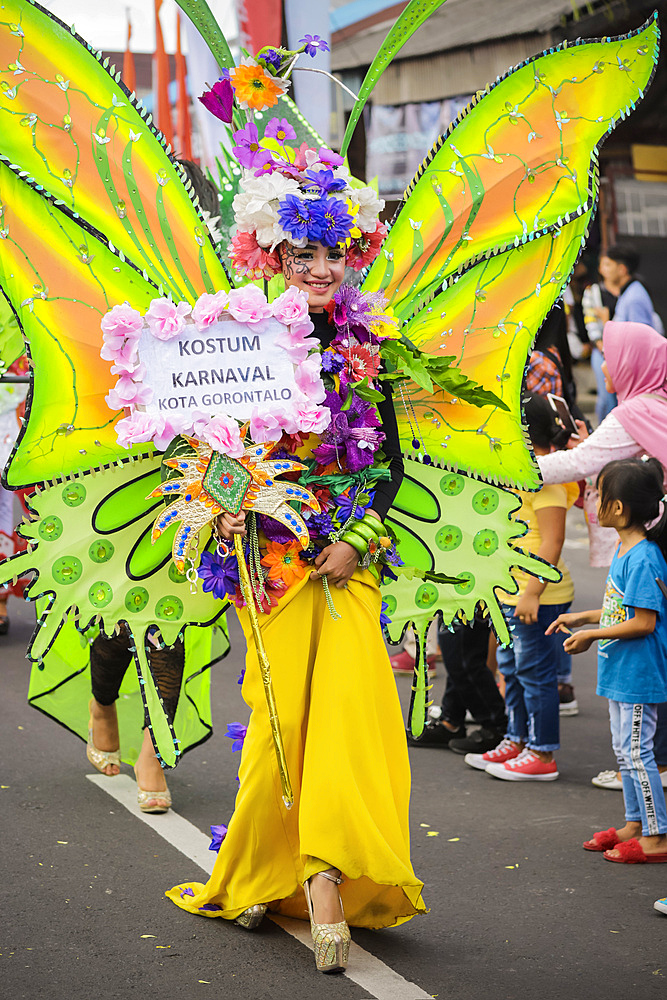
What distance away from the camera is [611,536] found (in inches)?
250

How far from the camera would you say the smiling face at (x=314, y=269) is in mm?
3611

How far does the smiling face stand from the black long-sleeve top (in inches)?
2.8

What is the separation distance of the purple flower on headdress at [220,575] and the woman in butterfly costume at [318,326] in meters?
0.01

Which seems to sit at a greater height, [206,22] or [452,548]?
[206,22]

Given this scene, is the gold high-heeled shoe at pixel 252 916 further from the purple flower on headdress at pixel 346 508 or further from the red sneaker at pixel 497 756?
the red sneaker at pixel 497 756

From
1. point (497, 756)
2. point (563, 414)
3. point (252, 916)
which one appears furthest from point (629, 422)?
point (252, 916)

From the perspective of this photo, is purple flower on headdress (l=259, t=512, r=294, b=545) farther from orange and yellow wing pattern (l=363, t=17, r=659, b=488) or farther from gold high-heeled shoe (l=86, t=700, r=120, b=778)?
gold high-heeled shoe (l=86, t=700, r=120, b=778)

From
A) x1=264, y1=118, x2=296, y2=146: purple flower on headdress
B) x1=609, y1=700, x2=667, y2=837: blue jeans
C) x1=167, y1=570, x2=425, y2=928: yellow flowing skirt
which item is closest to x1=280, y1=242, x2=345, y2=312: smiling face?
x1=264, y1=118, x2=296, y2=146: purple flower on headdress

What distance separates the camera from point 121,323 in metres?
3.45

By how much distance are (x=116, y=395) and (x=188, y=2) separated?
132 centimetres

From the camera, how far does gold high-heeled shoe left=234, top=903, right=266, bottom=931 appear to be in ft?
12.0

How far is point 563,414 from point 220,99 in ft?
9.02

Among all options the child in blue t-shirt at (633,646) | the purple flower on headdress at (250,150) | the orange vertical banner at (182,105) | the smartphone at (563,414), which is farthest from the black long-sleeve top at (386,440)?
the orange vertical banner at (182,105)

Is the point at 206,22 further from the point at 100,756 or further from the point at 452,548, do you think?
the point at 100,756
